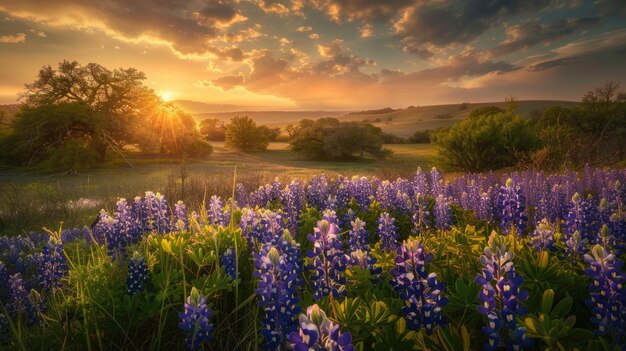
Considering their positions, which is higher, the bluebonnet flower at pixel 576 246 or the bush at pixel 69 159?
the bluebonnet flower at pixel 576 246

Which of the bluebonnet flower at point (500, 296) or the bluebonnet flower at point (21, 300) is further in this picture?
the bluebonnet flower at point (21, 300)

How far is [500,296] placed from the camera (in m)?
1.72

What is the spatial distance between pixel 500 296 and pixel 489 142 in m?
17.5

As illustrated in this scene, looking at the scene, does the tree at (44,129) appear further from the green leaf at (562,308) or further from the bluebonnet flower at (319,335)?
the green leaf at (562,308)

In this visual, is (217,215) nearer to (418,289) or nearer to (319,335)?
(418,289)

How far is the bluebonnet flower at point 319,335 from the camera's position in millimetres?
1312

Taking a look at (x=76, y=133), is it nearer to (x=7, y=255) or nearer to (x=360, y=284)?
(x=7, y=255)

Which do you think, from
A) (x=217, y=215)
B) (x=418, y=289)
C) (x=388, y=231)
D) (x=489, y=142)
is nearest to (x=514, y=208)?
(x=388, y=231)

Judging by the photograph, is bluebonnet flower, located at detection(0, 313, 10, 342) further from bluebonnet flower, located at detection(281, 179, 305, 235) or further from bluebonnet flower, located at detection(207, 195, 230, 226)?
bluebonnet flower, located at detection(281, 179, 305, 235)

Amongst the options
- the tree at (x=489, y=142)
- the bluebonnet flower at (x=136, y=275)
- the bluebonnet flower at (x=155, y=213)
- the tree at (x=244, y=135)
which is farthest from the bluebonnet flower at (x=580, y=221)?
the tree at (x=244, y=135)

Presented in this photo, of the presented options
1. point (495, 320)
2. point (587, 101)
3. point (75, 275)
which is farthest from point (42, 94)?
point (587, 101)

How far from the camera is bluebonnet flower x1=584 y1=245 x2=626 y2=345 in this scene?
187 cm

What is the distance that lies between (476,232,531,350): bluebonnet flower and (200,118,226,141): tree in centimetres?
5658

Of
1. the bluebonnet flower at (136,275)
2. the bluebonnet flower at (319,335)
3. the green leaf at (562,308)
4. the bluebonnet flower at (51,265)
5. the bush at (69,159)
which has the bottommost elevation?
the bush at (69,159)
